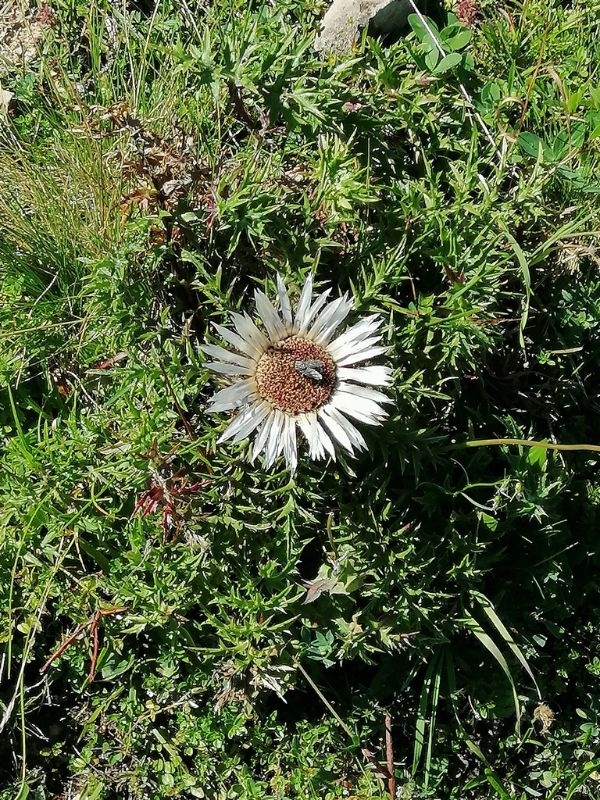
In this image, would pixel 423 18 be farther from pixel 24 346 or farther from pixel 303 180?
pixel 24 346

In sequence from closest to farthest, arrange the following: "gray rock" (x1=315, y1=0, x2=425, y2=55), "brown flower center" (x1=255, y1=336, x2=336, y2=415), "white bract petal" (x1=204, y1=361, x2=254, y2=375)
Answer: "white bract petal" (x1=204, y1=361, x2=254, y2=375) < "brown flower center" (x1=255, y1=336, x2=336, y2=415) < "gray rock" (x1=315, y1=0, x2=425, y2=55)

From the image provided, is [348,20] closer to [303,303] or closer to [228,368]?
[303,303]

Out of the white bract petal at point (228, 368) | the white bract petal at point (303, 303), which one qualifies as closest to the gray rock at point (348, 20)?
the white bract petal at point (303, 303)

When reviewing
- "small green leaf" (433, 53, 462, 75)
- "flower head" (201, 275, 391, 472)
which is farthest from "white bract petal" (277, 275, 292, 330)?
"small green leaf" (433, 53, 462, 75)

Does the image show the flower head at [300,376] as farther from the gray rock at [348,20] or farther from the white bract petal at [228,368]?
the gray rock at [348,20]

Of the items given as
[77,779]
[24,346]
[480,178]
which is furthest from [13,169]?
[77,779]

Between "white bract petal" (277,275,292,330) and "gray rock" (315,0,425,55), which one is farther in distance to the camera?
"gray rock" (315,0,425,55)

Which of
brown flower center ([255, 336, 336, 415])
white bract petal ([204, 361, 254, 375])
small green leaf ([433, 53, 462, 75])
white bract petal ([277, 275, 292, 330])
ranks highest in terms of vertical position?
small green leaf ([433, 53, 462, 75])

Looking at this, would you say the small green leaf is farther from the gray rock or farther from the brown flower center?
the brown flower center
